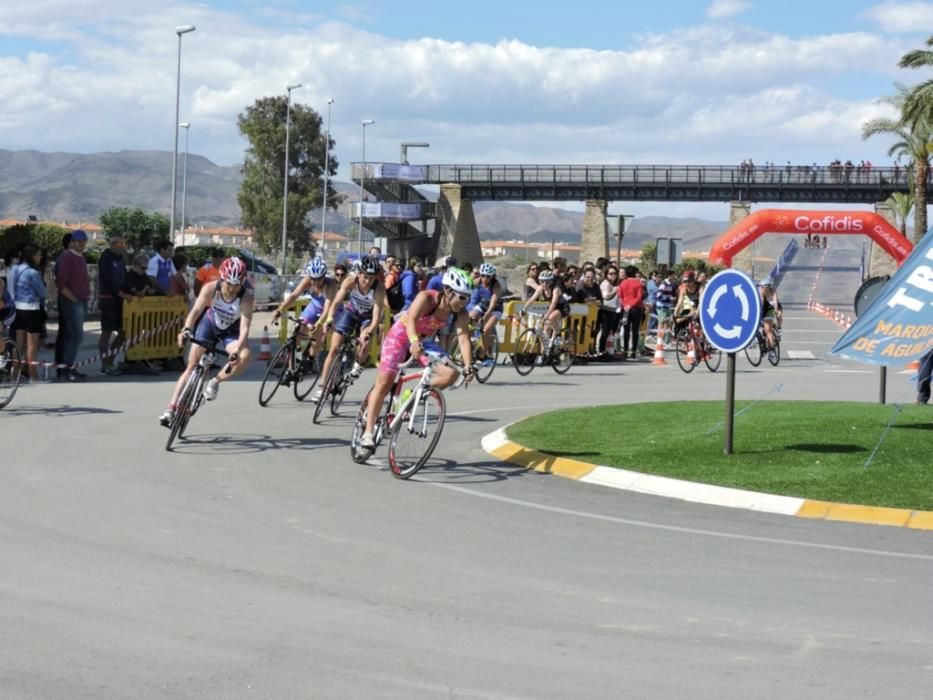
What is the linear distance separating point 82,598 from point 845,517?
5936 millimetres

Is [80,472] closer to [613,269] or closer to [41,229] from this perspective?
[613,269]

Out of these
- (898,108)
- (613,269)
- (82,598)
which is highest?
(898,108)

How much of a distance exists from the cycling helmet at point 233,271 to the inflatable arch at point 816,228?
2028 cm

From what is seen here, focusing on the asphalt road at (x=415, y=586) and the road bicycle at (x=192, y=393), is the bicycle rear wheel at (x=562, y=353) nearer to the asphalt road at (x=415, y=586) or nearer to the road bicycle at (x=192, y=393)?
the asphalt road at (x=415, y=586)

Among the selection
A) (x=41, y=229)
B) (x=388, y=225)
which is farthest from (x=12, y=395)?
(x=388, y=225)

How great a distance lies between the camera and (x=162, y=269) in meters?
23.2

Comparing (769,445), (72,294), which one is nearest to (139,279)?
(72,294)

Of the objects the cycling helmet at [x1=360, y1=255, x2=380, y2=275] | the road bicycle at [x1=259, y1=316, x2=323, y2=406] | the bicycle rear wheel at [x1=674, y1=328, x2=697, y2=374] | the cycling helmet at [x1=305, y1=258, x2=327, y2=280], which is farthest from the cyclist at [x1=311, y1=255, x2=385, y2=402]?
the bicycle rear wheel at [x1=674, y1=328, x2=697, y2=374]

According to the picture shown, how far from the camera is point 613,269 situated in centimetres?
3008

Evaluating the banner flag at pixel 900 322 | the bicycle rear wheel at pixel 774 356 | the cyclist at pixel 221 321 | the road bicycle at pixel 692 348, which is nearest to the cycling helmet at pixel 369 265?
the cyclist at pixel 221 321

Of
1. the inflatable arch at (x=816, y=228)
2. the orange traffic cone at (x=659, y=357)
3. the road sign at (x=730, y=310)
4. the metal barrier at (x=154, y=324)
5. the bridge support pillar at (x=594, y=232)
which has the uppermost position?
the bridge support pillar at (x=594, y=232)

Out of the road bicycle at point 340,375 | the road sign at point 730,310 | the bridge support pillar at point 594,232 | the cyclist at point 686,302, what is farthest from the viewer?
the bridge support pillar at point 594,232

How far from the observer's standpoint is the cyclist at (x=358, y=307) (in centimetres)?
1524

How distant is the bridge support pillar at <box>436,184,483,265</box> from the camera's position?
4269 inches
